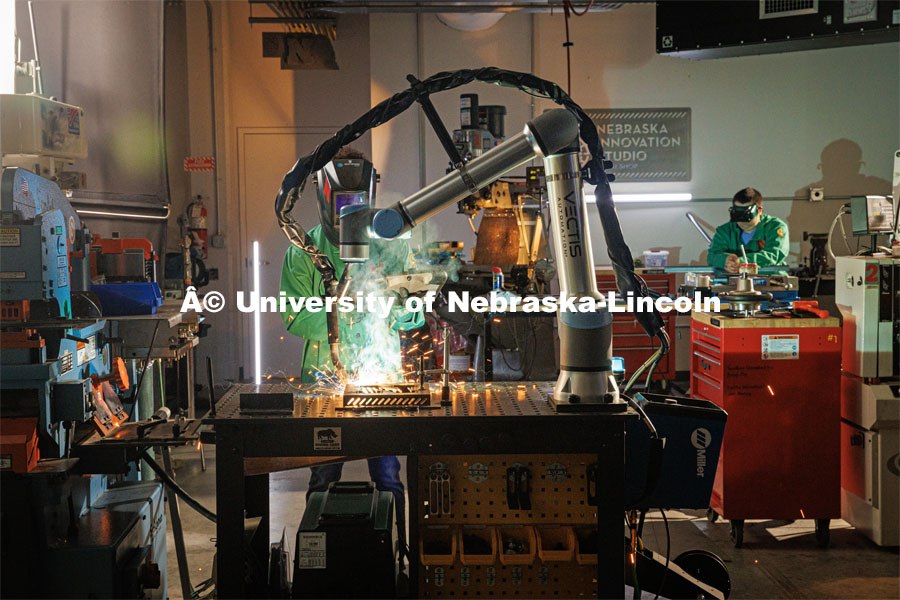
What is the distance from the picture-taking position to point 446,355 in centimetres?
216

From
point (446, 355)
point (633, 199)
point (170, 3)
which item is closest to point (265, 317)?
point (170, 3)

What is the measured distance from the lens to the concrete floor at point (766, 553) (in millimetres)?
3162

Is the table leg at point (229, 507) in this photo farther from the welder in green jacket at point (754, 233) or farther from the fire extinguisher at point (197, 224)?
the fire extinguisher at point (197, 224)

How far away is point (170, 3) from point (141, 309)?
514 cm

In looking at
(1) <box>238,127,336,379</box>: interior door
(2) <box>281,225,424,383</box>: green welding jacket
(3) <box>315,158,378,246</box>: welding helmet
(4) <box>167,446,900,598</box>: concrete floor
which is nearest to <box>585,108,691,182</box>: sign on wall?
(1) <box>238,127,336,379</box>: interior door

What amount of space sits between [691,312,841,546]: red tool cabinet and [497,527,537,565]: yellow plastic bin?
68.8 inches

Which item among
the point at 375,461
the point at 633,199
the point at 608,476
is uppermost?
the point at 633,199

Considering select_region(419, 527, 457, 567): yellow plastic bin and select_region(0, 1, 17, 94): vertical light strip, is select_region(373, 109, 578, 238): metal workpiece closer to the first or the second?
select_region(419, 527, 457, 567): yellow plastic bin

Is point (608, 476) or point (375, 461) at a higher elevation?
point (608, 476)

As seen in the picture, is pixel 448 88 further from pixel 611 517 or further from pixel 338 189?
pixel 611 517

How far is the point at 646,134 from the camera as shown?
7.39 metres

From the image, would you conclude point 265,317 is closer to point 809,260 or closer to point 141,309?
point 141,309

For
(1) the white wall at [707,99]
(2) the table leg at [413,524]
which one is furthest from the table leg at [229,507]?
(1) the white wall at [707,99]

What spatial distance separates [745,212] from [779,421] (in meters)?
2.60
